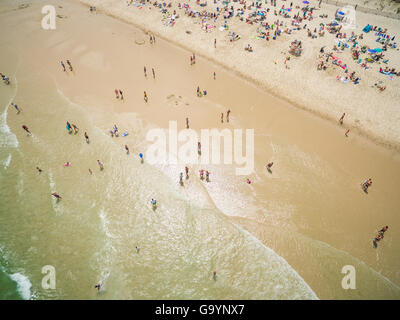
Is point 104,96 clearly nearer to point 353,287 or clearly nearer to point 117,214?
point 117,214

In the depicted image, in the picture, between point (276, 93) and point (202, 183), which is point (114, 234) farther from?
point (276, 93)

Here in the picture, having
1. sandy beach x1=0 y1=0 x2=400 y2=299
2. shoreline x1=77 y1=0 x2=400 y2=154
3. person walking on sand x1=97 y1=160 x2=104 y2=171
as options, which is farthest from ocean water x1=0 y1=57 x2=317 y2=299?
shoreline x1=77 y1=0 x2=400 y2=154

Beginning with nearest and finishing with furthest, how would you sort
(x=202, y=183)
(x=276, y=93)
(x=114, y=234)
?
(x=114, y=234) < (x=202, y=183) < (x=276, y=93)

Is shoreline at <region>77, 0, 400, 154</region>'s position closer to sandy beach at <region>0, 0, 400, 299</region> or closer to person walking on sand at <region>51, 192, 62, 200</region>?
sandy beach at <region>0, 0, 400, 299</region>

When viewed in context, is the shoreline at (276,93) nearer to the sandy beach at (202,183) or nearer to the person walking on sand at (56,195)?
the sandy beach at (202,183)

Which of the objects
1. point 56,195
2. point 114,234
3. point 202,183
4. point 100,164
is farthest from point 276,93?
point 56,195

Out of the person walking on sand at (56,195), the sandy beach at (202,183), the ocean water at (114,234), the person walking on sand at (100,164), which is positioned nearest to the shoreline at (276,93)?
the sandy beach at (202,183)
